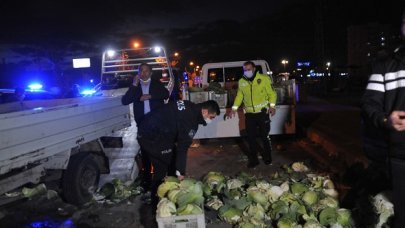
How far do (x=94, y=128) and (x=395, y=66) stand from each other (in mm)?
4646

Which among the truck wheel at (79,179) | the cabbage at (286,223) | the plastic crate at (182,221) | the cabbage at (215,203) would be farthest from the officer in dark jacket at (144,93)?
the plastic crate at (182,221)

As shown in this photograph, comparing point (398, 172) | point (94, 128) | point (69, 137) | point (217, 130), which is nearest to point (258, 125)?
point (217, 130)

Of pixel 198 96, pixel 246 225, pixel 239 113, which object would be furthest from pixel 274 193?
pixel 198 96

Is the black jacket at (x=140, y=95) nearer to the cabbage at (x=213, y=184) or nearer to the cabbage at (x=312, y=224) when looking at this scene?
the cabbage at (x=213, y=184)

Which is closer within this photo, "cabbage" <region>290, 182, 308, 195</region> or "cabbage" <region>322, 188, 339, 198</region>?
"cabbage" <region>290, 182, 308, 195</region>

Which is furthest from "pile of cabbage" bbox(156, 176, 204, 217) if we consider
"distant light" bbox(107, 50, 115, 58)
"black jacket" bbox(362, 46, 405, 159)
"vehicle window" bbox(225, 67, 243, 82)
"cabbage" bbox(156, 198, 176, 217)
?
"distant light" bbox(107, 50, 115, 58)

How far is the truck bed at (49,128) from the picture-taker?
439 centimetres

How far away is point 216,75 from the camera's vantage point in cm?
1082

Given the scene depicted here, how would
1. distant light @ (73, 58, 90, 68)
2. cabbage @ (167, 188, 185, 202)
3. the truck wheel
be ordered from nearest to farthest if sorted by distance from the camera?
1. cabbage @ (167, 188, 185, 202)
2. the truck wheel
3. distant light @ (73, 58, 90, 68)

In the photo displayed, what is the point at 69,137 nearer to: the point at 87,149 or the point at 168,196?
the point at 87,149

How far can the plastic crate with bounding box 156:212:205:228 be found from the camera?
3484mm

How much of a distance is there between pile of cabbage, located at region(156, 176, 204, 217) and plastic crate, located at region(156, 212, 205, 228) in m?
0.07

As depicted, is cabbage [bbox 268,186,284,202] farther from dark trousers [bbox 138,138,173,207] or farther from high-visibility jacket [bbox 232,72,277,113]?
high-visibility jacket [bbox 232,72,277,113]

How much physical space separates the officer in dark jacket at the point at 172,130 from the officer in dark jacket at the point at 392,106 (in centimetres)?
226
